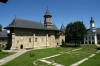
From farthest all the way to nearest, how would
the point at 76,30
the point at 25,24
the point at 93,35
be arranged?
the point at 93,35
the point at 76,30
the point at 25,24

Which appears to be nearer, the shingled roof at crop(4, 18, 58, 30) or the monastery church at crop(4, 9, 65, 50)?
the monastery church at crop(4, 9, 65, 50)

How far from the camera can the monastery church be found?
160 feet

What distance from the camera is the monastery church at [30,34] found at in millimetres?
48706

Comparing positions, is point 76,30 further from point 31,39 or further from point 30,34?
point 30,34

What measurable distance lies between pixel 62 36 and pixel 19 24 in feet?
82.7

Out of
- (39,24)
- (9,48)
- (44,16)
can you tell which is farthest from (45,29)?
(9,48)

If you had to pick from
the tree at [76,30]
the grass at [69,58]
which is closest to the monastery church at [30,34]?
the tree at [76,30]

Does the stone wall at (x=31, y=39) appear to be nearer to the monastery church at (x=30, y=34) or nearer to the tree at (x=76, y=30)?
the monastery church at (x=30, y=34)

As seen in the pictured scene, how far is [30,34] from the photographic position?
53.2 meters

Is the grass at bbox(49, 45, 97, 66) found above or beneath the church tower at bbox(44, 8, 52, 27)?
beneath

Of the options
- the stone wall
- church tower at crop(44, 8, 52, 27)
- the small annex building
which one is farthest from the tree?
the small annex building

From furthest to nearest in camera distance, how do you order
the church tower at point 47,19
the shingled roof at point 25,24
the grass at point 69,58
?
the church tower at point 47,19
the shingled roof at point 25,24
the grass at point 69,58

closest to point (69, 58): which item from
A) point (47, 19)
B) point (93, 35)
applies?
point (47, 19)

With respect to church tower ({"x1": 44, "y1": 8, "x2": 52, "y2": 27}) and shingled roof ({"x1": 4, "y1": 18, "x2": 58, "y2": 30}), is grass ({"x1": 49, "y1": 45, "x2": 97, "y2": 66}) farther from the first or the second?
church tower ({"x1": 44, "y1": 8, "x2": 52, "y2": 27})
